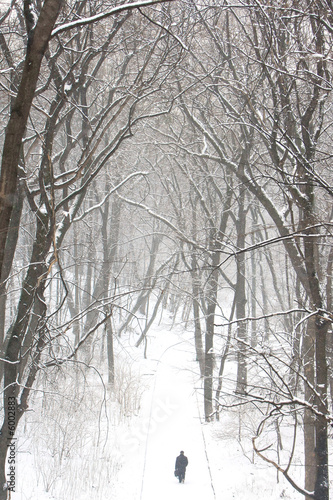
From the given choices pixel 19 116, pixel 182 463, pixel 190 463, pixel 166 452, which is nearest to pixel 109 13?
pixel 19 116

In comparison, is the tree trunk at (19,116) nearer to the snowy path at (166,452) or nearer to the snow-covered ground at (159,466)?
the snow-covered ground at (159,466)

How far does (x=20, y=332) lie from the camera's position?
3834mm

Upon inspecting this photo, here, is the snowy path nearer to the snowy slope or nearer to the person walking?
the snowy slope

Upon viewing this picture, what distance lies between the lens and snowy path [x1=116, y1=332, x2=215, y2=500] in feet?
26.4

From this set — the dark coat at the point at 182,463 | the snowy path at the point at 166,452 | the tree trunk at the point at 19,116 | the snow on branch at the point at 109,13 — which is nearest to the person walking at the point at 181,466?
the dark coat at the point at 182,463

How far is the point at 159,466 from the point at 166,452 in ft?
3.11

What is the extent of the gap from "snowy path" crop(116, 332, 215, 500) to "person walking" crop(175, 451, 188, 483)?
155 millimetres

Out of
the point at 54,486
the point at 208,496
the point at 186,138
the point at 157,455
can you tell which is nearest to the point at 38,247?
the point at 54,486

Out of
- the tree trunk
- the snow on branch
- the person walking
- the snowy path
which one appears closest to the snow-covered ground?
the snowy path

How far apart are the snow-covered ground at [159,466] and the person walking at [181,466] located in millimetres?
182

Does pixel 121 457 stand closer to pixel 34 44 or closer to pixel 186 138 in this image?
pixel 34 44

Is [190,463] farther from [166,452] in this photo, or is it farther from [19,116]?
[19,116]

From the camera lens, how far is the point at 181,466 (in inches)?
338

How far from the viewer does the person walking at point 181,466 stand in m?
8.57
